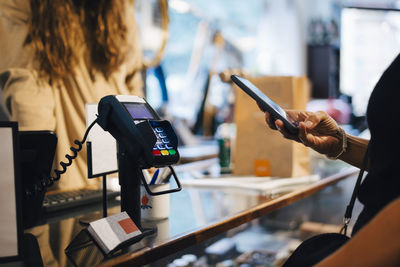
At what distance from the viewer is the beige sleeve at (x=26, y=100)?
1443mm

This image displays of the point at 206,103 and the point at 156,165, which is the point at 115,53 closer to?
the point at 156,165

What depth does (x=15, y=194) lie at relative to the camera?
0.76m

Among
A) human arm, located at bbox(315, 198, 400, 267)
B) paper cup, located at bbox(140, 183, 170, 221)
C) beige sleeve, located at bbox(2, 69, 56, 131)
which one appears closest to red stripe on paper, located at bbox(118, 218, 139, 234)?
paper cup, located at bbox(140, 183, 170, 221)

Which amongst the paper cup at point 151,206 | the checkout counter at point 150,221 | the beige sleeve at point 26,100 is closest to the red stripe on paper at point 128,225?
the checkout counter at point 150,221

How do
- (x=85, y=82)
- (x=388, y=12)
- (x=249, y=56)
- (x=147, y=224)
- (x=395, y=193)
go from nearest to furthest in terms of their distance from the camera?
(x=395, y=193) < (x=147, y=224) < (x=85, y=82) < (x=388, y=12) < (x=249, y=56)

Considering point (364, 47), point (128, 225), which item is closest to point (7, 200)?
point (128, 225)

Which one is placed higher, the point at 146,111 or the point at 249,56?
the point at 249,56

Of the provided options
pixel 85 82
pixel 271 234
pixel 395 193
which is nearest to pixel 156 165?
pixel 395 193

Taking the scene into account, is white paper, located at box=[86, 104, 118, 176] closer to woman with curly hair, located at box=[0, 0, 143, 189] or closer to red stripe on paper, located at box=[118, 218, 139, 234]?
red stripe on paper, located at box=[118, 218, 139, 234]

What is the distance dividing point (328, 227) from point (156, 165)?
1.69 metres

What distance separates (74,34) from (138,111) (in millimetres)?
874

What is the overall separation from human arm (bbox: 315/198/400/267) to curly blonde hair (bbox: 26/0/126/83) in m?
1.25

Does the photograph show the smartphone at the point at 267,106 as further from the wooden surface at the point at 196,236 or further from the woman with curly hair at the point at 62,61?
the woman with curly hair at the point at 62,61

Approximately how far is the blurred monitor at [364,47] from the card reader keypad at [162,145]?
592 centimetres
